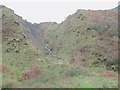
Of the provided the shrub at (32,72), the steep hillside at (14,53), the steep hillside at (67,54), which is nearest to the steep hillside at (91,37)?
the steep hillside at (67,54)

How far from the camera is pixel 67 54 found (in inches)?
1766

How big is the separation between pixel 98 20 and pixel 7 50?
18.8 meters

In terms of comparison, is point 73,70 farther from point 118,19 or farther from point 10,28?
point 118,19

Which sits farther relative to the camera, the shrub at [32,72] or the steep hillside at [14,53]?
the steep hillside at [14,53]

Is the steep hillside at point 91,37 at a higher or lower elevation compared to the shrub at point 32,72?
higher

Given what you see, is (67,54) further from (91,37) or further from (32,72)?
(32,72)

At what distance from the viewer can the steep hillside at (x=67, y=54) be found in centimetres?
3070

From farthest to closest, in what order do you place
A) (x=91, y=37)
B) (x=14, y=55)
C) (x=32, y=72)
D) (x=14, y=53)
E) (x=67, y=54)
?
(x=91, y=37), (x=67, y=54), (x=14, y=53), (x=14, y=55), (x=32, y=72)

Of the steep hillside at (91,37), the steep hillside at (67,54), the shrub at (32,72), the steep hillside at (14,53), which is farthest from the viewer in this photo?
the steep hillside at (91,37)

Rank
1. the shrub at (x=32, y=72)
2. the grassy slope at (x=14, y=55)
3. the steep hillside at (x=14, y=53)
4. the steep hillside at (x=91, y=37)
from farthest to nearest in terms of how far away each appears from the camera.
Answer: the steep hillside at (x=91, y=37)
the steep hillside at (x=14, y=53)
the shrub at (x=32, y=72)
the grassy slope at (x=14, y=55)

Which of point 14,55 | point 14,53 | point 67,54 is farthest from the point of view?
point 67,54

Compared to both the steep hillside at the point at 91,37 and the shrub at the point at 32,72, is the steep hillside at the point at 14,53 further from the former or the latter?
the steep hillside at the point at 91,37

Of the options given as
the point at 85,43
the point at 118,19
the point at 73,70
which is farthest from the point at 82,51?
the point at 118,19

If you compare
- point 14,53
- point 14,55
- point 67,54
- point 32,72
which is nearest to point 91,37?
point 67,54
